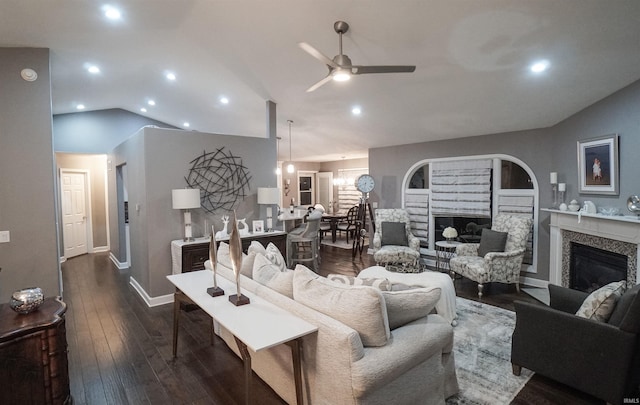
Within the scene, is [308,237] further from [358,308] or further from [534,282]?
[358,308]

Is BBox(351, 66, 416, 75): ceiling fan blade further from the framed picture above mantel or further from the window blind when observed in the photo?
the window blind

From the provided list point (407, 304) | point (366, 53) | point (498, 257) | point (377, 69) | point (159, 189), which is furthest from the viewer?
point (498, 257)

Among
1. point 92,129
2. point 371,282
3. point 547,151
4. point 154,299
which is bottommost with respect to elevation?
point 154,299

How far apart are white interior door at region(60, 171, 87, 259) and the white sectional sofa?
7074mm

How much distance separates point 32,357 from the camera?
1.96 metres

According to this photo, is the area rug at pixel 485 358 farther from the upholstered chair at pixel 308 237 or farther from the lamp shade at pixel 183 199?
the lamp shade at pixel 183 199

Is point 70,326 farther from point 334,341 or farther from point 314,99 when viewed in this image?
point 314,99

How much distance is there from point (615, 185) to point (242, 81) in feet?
16.4

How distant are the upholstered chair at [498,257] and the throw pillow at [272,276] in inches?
126

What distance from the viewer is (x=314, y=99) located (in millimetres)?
5211

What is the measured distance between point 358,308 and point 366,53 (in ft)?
9.50

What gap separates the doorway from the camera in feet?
23.5

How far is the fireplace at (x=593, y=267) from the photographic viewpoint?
3717 mm

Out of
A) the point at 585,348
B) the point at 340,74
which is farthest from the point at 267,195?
the point at 585,348
